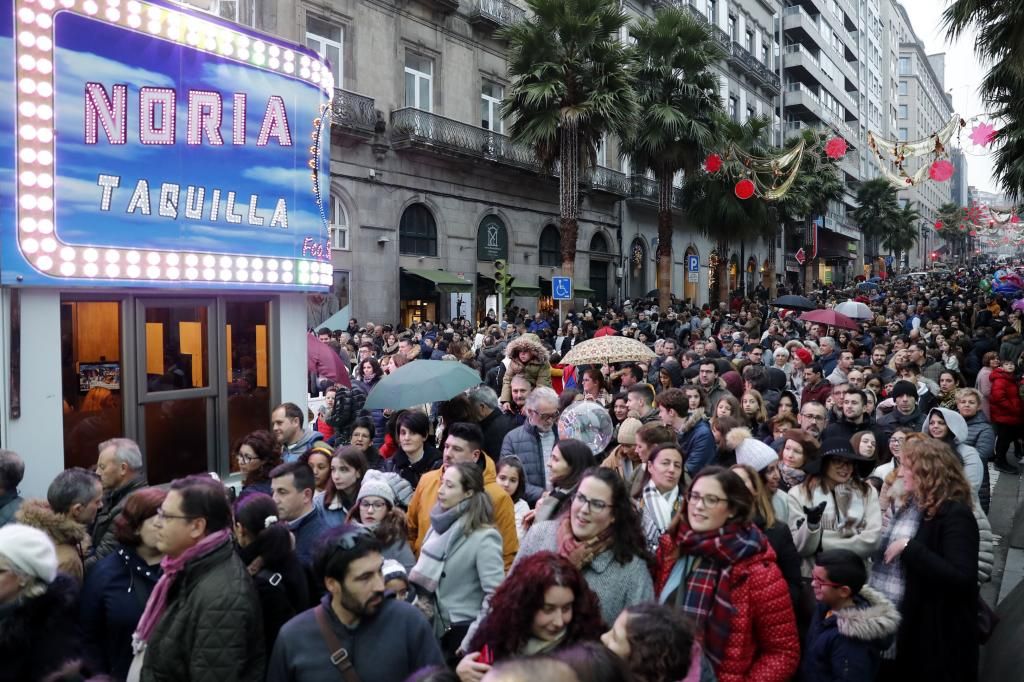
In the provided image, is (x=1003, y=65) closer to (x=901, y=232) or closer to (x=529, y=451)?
(x=529, y=451)

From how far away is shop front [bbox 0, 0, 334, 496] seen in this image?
5.12 meters

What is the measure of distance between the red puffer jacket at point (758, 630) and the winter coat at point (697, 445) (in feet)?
8.36

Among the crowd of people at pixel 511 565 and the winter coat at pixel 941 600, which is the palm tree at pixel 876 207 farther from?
the winter coat at pixel 941 600

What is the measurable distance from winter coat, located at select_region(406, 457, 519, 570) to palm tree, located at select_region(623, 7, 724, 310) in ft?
69.2

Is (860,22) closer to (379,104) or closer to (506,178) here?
(506,178)

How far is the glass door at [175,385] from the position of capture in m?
5.95

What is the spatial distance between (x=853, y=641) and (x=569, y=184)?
19.2 meters

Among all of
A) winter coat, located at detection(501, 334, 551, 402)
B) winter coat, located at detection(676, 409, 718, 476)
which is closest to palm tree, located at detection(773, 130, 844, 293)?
winter coat, located at detection(501, 334, 551, 402)

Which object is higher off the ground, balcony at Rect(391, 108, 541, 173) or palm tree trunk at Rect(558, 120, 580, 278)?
balcony at Rect(391, 108, 541, 173)

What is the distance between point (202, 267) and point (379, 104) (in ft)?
58.8

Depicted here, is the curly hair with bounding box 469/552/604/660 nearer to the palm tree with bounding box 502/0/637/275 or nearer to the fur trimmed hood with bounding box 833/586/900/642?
the fur trimmed hood with bounding box 833/586/900/642

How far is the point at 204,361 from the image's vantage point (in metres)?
6.40

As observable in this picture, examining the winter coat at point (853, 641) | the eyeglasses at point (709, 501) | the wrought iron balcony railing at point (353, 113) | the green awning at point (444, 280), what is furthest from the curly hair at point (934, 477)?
the green awning at point (444, 280)

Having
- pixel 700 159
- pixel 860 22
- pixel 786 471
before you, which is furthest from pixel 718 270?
pixel 860 22
